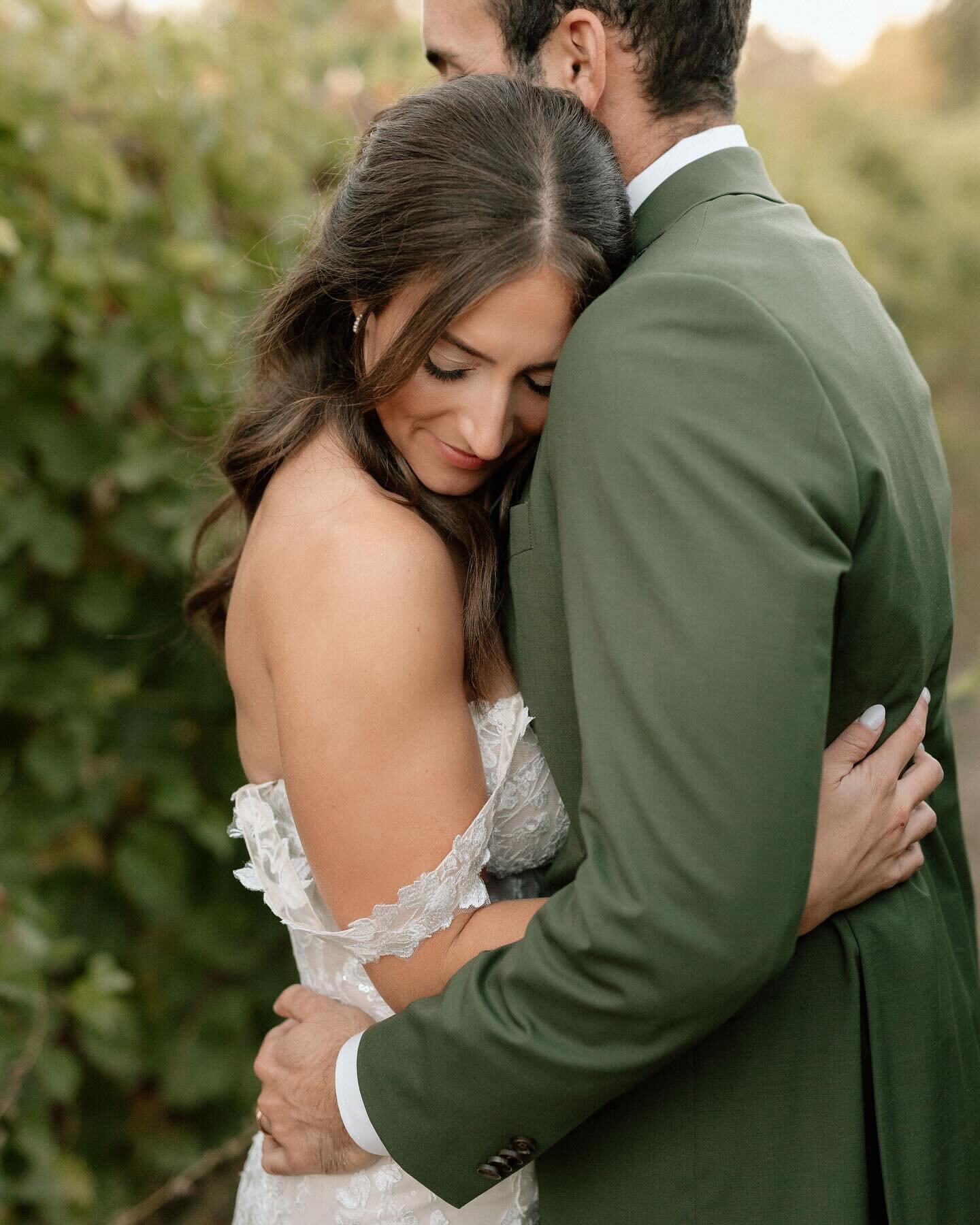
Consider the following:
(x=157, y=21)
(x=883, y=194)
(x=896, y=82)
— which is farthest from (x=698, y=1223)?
(x=896, y=82)

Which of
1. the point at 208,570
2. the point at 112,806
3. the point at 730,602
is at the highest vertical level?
the point at 730,602

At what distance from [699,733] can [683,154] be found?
0.85 metres

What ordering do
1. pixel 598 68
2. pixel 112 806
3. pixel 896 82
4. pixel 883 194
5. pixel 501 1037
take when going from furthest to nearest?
pixel 896 82 → pixel 883 194 → pixel 112 806 → pixel 598 68 → pixel 501 1037

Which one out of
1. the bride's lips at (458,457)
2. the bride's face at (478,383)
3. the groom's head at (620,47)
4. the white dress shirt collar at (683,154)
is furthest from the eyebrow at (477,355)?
the groom's head at (620,47)

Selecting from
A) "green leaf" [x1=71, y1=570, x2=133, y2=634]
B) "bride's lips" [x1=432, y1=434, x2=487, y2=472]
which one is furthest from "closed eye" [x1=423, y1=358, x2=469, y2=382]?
"green leaf" [x1=71, y1=570, x2=133, y2=634]

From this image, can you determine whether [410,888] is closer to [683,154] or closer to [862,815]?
[862,815]

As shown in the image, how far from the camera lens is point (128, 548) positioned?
2.71m

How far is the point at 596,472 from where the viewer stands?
1.20m

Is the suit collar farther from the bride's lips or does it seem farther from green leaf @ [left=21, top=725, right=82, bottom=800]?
green leaf @ [left=21, top=725, right=82, bottom=800]

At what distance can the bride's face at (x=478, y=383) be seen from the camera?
4.63 ft

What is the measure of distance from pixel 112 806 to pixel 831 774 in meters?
2.00

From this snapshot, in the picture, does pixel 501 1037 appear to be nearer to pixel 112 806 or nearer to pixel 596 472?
pixel 596 472

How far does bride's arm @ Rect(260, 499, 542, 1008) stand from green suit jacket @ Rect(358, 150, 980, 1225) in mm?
97

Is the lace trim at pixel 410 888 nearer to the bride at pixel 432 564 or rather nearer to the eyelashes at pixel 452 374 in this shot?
the bride at pixel 432 564
